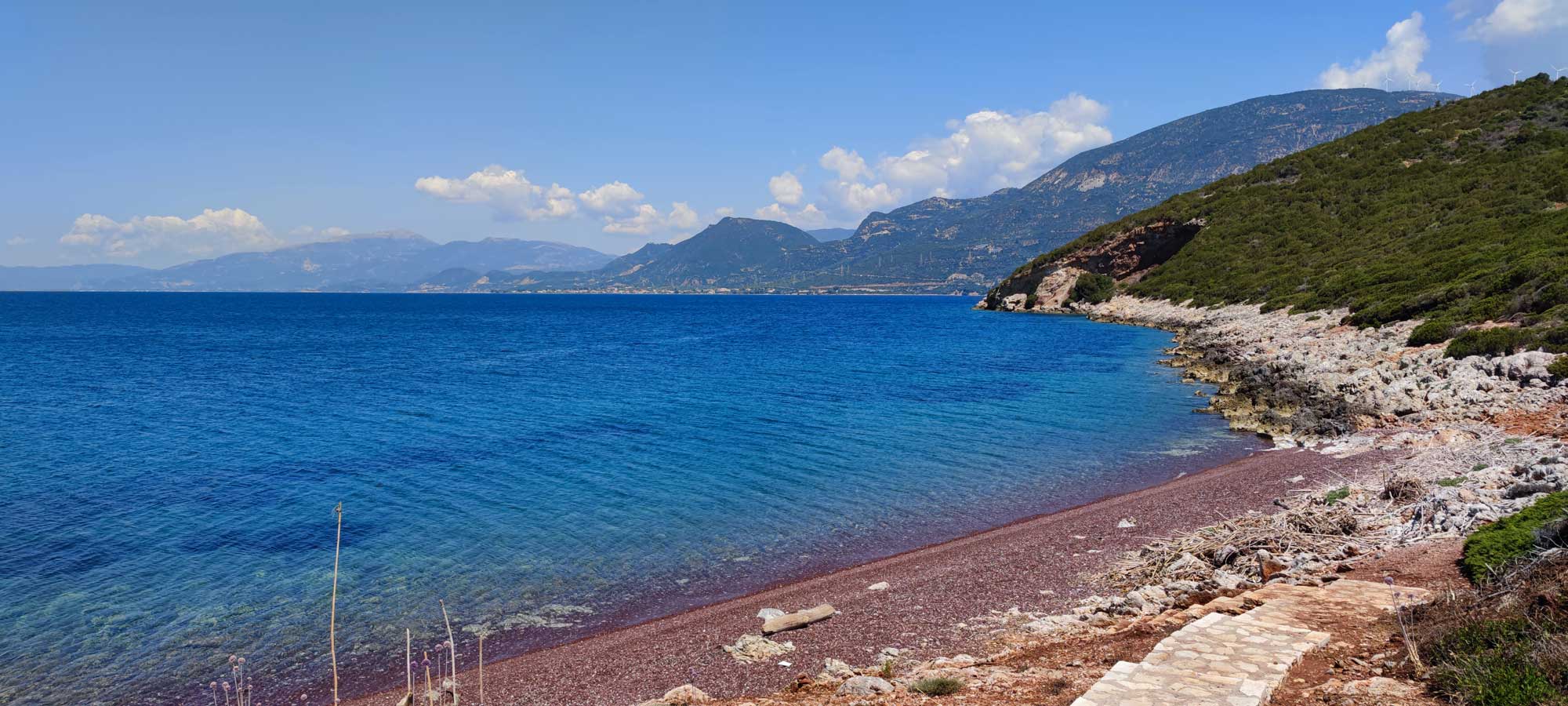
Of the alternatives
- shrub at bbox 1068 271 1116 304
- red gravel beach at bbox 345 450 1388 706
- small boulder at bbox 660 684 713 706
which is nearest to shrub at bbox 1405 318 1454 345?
red gravel beach at bbox 345 450 1388 706

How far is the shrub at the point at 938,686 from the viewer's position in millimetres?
10234

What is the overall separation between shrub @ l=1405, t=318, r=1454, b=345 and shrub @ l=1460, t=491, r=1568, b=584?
93.5 feet

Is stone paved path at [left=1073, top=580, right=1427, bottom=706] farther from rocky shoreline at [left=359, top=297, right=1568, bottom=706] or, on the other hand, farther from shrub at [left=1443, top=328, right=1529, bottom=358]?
shrub at [left=1443, top=328, right=1529, bottom=358]

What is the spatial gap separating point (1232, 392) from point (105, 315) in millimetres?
→ 186239

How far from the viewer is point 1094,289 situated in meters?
119

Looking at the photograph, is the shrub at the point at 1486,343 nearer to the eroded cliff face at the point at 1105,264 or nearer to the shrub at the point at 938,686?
the shrub at the point at 938,686

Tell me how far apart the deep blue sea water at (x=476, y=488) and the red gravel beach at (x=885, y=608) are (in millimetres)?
1253

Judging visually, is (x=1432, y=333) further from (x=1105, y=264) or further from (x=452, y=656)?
(x=1105, y=264)

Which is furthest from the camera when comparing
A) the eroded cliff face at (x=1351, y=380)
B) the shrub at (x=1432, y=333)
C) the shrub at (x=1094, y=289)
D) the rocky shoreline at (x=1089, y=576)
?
the shrub at (x=1094, y=289)

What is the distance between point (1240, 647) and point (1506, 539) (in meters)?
5.29

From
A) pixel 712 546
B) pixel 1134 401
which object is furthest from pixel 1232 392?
pixel 712 546

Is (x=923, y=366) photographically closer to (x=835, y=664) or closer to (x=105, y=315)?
(x=835, y=664)

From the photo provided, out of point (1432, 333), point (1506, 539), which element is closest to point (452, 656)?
point (1506, 539)

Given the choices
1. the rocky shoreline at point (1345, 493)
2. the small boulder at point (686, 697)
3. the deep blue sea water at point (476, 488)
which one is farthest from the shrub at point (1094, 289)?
the small boulder at point (686, 697)
